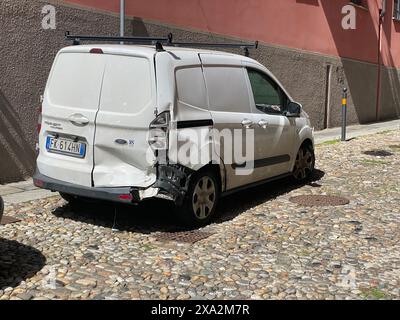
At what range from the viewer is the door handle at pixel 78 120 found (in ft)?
18.4

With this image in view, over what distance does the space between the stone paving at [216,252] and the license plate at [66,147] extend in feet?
2.54

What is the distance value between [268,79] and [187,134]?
2.16 metres

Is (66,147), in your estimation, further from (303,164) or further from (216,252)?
(303,164)

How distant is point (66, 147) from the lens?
578 centimetres

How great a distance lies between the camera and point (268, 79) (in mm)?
7324

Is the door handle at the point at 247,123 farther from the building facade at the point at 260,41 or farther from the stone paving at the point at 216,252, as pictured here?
the building facade at the point at 260,41

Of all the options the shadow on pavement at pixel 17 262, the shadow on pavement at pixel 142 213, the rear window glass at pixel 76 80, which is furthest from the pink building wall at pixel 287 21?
the shadow on pavement at pixel 17 262

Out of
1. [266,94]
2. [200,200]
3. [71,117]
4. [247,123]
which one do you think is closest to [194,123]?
[200,200]

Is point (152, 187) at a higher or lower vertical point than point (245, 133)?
lower

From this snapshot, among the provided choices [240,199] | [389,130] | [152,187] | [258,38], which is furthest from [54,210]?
[389,130]

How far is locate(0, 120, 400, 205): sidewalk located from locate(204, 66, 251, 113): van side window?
100 inches

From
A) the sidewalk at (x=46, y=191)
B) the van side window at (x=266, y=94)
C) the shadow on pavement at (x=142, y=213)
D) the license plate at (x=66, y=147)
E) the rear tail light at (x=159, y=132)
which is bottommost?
the shadow on pavement at (x=142, y=213)
